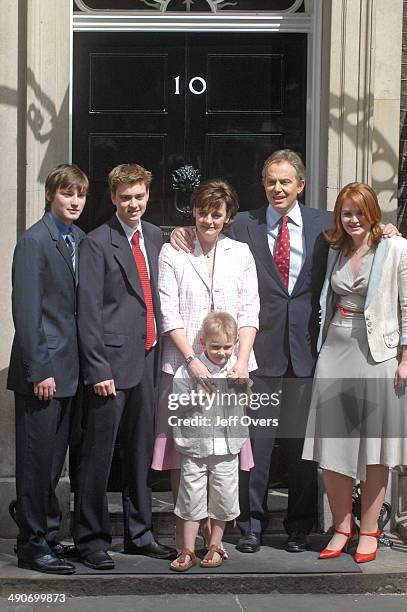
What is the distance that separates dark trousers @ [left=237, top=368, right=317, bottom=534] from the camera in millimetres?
6820

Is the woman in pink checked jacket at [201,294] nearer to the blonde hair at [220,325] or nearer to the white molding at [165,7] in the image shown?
the blonde hair at [220,325]

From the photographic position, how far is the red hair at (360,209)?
6.50 metres

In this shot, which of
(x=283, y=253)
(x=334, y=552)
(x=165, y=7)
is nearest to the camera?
(x=334, y=552)

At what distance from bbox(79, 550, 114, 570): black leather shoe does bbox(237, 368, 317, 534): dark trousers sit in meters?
0.80

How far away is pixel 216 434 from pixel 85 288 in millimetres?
998

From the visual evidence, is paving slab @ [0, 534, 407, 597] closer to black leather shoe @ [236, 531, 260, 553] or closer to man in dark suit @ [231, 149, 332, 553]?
black leather shoe @ [236, 531, 260, 553]

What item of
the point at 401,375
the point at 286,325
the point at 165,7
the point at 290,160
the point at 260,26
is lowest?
the point at 401,375

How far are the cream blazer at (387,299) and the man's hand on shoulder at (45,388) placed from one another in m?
1.65

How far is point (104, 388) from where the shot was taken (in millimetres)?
6379

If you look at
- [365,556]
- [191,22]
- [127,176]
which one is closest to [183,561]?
[365,556]

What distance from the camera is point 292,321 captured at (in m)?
6.76

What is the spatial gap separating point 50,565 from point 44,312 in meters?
1.28

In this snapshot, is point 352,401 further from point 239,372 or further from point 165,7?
point 165,7

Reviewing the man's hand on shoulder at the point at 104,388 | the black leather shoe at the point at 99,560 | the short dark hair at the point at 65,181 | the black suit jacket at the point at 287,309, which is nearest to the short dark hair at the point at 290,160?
the black suit jacket at the point at 287,309
